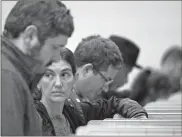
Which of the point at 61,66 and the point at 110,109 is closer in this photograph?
the point at 61,66

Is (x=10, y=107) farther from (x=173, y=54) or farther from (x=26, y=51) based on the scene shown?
(x=173, y=54)

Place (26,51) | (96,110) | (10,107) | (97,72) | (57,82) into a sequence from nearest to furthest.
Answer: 1. (10,107)
2. (26,51)
3. (57,82)
4. (96,110)
5. (97,72)

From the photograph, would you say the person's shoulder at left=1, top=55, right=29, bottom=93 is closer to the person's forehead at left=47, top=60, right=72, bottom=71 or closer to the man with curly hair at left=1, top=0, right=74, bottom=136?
the man with curly hair at left=1, top=0, right=74, bottom=136

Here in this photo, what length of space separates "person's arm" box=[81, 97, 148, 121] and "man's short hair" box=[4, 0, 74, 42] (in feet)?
2.67

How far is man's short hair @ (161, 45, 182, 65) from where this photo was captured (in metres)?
5.20

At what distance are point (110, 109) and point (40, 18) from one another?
0.99m

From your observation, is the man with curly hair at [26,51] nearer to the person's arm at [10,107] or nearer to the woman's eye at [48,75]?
the person's arm at [10,107]

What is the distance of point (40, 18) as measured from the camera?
5.15ft

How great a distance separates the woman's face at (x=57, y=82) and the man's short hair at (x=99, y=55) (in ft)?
1.28

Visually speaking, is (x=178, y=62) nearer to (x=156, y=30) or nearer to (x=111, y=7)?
(x=156, y=30)

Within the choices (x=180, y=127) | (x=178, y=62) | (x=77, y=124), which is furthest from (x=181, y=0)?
(x=178, y=62)

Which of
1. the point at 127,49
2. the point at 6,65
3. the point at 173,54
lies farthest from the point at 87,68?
the point at 173,54

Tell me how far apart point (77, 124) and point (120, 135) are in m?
0.70

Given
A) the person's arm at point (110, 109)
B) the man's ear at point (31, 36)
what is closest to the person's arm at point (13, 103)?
the man's ear at point (31, 36)
